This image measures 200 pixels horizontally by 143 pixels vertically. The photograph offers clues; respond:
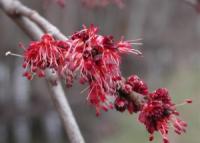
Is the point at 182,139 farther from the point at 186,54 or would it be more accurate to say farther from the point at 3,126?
the point at 186,54

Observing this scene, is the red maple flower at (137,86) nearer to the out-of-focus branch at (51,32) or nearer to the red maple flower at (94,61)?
the red maple flower at (94,61)

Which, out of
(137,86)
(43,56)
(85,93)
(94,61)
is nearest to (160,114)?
(137,86)

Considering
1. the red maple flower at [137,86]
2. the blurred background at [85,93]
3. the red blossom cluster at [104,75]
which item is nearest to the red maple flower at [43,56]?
the red blossom cluster at [104,75]

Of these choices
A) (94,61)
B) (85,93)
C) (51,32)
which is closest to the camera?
(94,61)

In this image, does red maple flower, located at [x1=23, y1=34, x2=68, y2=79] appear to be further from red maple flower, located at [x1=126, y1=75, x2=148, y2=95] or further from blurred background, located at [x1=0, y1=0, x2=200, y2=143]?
blurred background, located at [x1=0, y1=0, x2=200, y2=143]

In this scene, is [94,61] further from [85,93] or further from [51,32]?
[85,93]

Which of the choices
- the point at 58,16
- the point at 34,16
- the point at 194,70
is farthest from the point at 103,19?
the point at 34,16
